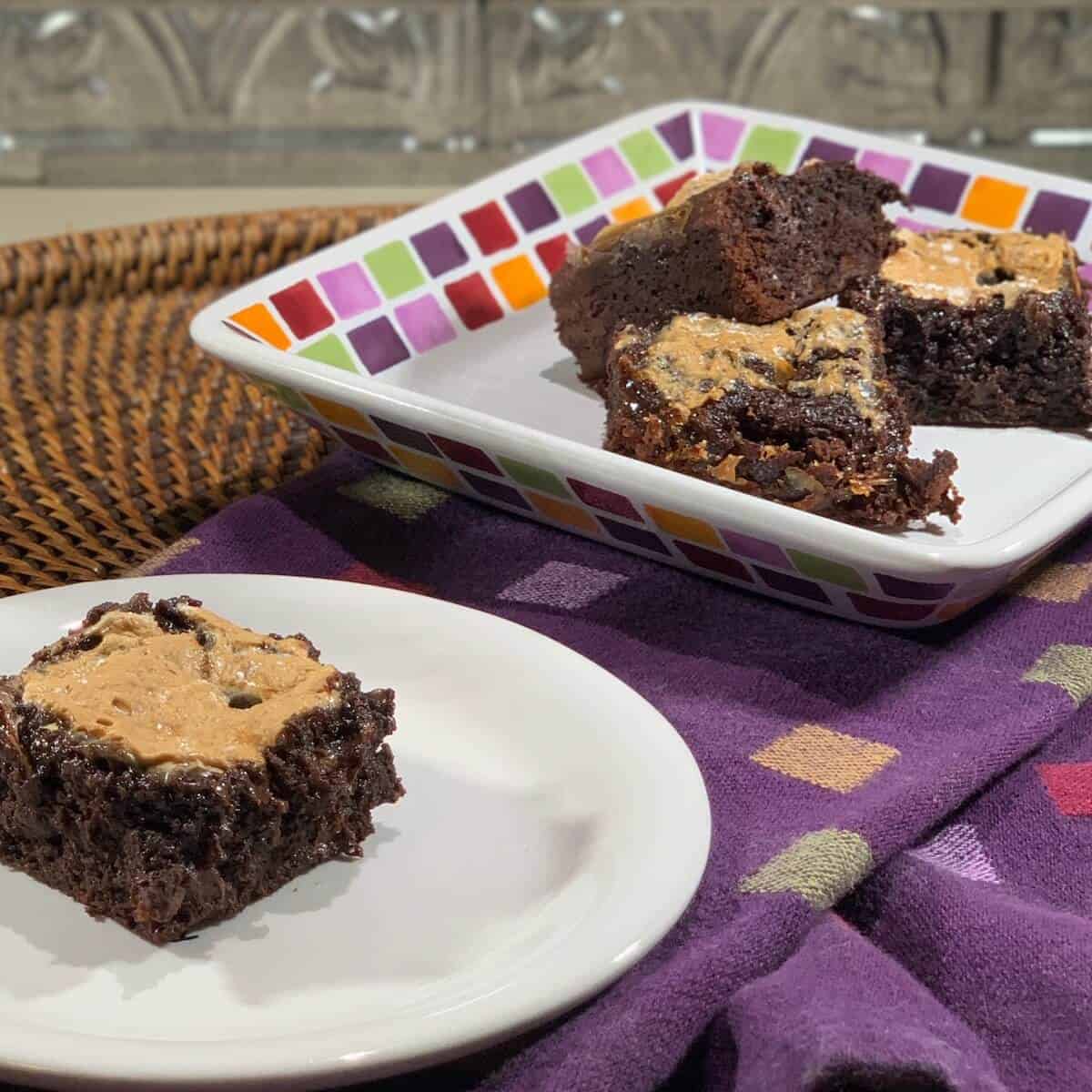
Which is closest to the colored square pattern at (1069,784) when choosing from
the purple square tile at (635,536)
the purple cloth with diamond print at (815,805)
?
the purple cloth with diamond print at (815,805)

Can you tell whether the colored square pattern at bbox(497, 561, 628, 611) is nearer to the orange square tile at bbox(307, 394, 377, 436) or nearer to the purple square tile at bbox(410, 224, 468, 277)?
the orange square tile at bbox(307, 394, 377, 436)

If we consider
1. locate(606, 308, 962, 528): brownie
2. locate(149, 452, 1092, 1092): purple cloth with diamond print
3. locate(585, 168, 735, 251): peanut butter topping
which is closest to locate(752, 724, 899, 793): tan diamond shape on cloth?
locate(149, 452, 1092, 1092): purple cloth with diamond print

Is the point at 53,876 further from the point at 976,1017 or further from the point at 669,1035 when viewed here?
the point at 976,1017

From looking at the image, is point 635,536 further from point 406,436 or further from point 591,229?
point 591,229

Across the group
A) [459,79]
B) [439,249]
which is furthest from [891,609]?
[459,79]

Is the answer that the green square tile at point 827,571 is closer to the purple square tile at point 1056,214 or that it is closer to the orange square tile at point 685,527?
the orange square tile at point 685,527

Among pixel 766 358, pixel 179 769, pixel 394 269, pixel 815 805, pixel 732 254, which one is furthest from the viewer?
pixel 394 269

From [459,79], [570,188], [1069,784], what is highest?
[570,188]
